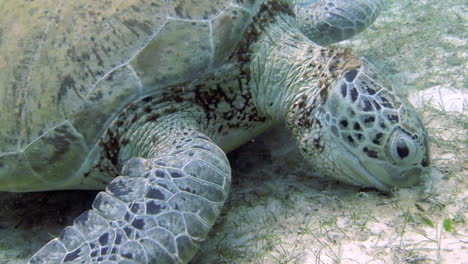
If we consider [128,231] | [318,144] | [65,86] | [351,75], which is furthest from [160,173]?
[351,75]

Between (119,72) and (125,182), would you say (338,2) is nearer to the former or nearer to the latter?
(119,72)

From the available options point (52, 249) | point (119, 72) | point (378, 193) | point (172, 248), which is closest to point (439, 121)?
point (378, 193)

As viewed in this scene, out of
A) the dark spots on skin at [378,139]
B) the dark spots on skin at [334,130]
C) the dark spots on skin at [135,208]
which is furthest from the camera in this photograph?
the dark spots on skin at [334,130]

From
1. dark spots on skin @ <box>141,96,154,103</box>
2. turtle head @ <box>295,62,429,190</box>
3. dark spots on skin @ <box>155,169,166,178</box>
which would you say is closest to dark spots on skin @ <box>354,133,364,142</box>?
turtle head @ <box>295,62,429,190</box>

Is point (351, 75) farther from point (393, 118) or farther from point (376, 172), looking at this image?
point (376, 172)

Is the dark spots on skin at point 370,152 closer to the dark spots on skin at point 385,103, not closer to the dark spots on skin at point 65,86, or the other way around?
the dark spots on skin at point 385,103

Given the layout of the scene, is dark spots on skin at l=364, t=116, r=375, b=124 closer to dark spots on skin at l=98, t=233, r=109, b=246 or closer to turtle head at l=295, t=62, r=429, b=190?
turtle head at l=295, t=62, r=429, b=190

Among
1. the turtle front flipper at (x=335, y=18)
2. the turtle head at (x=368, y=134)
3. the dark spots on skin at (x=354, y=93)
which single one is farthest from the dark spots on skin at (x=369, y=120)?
the turtle front flipper at (x=335, y=18)
